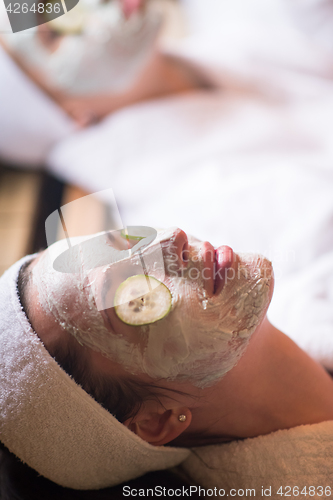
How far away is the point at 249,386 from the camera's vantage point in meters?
0.69

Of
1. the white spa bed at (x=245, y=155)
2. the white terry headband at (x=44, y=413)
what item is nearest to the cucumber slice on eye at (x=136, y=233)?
the white terry headband at (x=44, y=413)

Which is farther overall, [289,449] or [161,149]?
[161,149]

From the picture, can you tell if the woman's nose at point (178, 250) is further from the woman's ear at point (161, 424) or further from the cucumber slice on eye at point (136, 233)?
the woman's ear at point (161, 424)

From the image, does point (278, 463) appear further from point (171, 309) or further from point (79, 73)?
point (79, 73)

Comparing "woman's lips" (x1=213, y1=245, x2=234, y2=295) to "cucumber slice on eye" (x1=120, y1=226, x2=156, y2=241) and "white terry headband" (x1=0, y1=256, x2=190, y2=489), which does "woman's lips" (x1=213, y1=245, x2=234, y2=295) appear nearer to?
"cucumber slice on eye" (x1=120, y1=226, x2=156, y2=241)

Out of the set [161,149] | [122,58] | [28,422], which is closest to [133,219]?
[161,149]

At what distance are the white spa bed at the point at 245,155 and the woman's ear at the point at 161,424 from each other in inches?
11.7

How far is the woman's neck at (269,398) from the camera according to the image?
0.68 m

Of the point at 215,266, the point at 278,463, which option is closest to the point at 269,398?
the point at 278,463

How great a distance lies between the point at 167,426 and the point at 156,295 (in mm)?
250

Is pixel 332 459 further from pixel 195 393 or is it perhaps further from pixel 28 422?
pixel 28 422

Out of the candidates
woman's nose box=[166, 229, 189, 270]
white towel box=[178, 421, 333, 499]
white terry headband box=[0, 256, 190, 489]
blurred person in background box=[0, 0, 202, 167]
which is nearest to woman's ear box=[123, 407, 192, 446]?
white terry headband box=[0, 256, 190, 489]

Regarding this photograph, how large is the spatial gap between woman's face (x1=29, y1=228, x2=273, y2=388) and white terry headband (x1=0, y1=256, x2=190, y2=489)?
0.06 meters

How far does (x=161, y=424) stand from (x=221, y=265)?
0.29m
